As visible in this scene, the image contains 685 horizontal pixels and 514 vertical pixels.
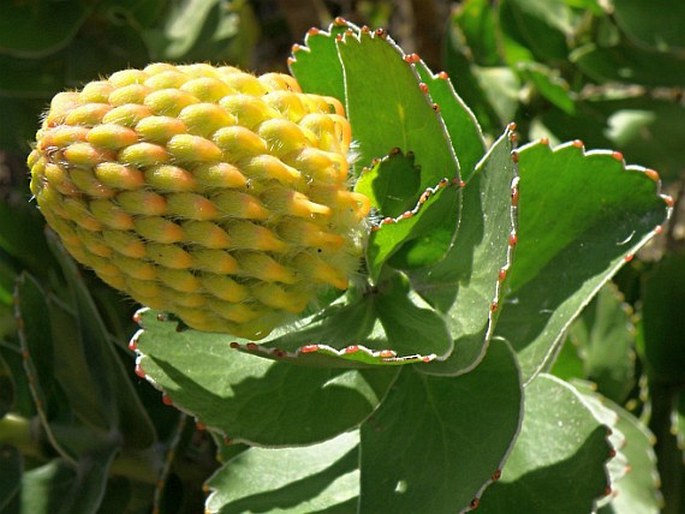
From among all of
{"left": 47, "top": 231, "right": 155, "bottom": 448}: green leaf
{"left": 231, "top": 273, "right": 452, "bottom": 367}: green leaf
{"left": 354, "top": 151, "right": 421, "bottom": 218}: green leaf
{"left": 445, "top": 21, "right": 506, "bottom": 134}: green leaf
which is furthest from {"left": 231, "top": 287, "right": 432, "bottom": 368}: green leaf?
{"left": 445, "top": 21, "right": 506, "bottom": 134}: green leaf

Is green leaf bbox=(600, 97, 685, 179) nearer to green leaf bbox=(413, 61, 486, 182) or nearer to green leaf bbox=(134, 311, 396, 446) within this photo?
green leaf bbox=(413, 61, 486, 182)

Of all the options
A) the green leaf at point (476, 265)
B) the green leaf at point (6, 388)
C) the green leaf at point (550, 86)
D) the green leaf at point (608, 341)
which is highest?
the green leaf at point (476, 265)

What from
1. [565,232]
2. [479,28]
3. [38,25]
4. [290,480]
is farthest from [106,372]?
[479,28]

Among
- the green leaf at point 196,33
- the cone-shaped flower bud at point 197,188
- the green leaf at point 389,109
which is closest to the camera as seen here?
the cone-shaped flower bud at point 197,188

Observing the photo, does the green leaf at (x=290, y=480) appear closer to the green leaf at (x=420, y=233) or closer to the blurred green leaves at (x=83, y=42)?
the green leaf at (x=420, y=233)

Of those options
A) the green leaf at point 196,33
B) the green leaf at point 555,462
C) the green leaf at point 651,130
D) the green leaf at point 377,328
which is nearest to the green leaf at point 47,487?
the green leaf at point 377,328
